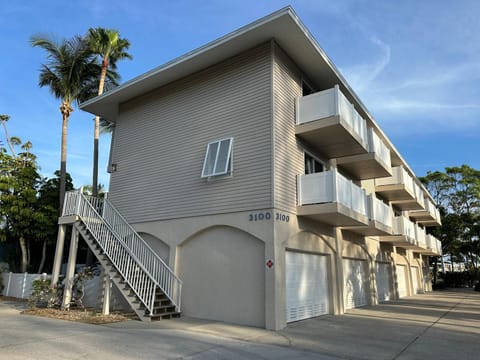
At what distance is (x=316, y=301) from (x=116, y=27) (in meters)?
20.0

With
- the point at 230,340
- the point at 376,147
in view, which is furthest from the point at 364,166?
the point at 230,340

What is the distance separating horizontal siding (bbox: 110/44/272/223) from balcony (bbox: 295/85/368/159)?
1.71 metres

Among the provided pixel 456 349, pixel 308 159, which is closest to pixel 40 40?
pixel 308 159

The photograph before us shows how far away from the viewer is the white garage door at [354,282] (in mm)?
14352

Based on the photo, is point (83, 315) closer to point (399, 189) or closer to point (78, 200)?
point (78, 200)

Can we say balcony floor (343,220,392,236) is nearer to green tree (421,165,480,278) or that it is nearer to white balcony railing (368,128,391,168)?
white balcony railing (368,128,391,168)

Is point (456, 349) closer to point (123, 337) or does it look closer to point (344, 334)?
point (344, 334)

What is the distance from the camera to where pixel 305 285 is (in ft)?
37.2

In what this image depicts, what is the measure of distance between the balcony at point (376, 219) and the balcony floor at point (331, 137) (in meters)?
2.22

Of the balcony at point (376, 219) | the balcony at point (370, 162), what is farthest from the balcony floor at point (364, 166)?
the balcony at point (376, 219)

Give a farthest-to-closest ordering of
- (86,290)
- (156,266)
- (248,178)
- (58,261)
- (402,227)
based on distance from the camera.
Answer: (402,227) → (86,290) → (58,261) → (156,266) → (248,178)

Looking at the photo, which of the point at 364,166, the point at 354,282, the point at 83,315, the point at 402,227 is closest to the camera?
the point at 83,315

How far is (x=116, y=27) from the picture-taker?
71.2 ft

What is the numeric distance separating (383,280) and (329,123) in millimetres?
12771
